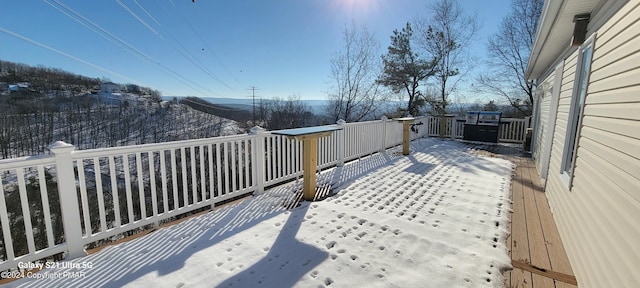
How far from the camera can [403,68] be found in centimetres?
1330

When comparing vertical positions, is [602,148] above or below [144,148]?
above

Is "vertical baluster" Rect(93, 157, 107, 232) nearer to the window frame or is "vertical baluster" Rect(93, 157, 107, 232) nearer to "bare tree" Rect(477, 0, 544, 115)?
the window frame

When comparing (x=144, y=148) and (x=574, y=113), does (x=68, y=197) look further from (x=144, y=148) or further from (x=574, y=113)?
(x=574, y=113)

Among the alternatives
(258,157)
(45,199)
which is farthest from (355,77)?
(45,199)

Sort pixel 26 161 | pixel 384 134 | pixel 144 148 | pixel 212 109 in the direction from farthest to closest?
pixel 212 109, pixel 384 134, pixel 144 148, pixel 26 161

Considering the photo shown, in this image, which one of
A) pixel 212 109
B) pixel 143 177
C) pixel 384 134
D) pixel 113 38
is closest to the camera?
pixel 143 177

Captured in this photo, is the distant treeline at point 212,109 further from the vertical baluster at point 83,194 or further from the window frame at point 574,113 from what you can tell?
the window frame at point 574,113

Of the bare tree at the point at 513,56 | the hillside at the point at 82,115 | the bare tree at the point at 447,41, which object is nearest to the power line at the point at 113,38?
the hillside at the point at 82,115

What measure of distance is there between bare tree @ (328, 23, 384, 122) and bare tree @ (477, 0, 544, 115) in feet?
19.6

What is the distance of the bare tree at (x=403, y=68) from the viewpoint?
43.5 feet

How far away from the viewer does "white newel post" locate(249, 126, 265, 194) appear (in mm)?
3570

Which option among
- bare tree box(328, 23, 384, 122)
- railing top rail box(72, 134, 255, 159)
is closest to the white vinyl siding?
railing top rail box(72, 134, 255, 159)

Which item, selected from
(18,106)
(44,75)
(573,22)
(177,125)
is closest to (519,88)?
(573,22)

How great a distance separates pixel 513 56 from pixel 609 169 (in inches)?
570
